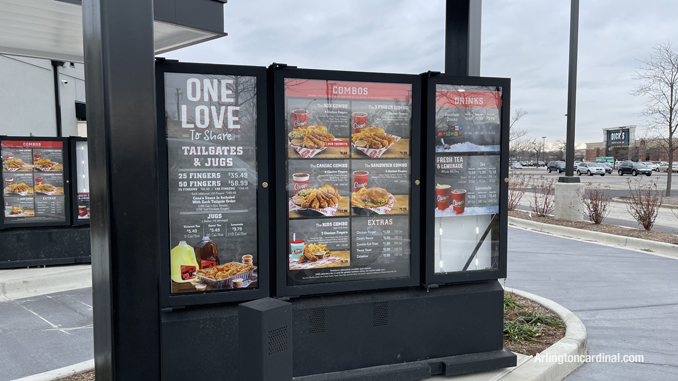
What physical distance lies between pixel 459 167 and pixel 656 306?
4190 millimetres

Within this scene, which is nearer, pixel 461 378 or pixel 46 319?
pixel 461 378

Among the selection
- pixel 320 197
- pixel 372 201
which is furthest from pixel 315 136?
pixel 372 201

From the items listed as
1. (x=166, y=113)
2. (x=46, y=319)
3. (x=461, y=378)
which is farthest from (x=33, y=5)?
(x=461, y=378)

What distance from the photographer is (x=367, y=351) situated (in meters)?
4.29

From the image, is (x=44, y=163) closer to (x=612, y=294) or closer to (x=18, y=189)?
(x=18, y=189)

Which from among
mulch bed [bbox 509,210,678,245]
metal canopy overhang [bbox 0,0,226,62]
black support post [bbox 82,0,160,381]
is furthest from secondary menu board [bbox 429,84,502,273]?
mulch bed [bbox 509,210,678,245]

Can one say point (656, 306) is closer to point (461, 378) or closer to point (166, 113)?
point (461, 378)

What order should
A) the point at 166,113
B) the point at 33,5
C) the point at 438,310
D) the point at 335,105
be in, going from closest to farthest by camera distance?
the point at 166,113, the point at 335,105, the point at 438,310, the point at 33,5

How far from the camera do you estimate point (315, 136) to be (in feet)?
13.4

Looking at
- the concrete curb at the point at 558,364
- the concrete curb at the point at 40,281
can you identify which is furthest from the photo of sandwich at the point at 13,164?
→ the concrete curb at the point at 558,364

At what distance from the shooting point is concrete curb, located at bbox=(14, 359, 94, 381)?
4176 millimetres

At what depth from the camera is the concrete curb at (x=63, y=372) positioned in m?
4.18

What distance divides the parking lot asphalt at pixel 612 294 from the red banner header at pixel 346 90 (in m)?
3.11

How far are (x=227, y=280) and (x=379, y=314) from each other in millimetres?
1370
